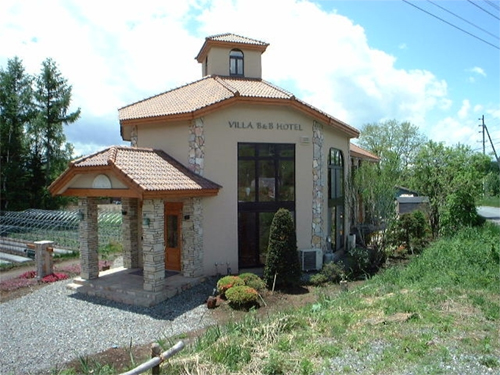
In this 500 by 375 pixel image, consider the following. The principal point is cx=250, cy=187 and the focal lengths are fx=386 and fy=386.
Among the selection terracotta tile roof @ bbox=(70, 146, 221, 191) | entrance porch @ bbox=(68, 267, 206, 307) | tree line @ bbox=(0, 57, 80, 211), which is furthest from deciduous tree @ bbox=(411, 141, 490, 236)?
tree line @ bbox=(0, 57, 80, 211)

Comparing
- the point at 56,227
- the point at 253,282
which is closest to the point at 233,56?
the point at 253,282

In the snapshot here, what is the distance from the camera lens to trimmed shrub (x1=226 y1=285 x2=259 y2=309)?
10.4m

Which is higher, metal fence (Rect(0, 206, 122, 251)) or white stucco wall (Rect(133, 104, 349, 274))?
white stucco wall (Rect(133, 104, 349, 274))

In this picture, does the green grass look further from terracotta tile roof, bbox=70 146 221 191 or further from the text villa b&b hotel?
terracotta tile roof, bbox=70 146 221 191

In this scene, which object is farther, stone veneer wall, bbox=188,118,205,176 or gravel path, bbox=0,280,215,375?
stone veneer wall, bbox=188,118,205,176

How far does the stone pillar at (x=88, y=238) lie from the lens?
12891 millimetres

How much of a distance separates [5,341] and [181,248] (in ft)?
19.2

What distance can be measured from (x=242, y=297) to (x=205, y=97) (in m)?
7.65

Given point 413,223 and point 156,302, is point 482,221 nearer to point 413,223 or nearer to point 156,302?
point 413,223

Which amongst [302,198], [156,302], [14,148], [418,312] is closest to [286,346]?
[418,312]

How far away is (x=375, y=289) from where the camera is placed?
1041 cm

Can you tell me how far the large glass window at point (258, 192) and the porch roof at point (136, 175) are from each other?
1423mm

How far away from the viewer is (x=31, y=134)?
113 feet

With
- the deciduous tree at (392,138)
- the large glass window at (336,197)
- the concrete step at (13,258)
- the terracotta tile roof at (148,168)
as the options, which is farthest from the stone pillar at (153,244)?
the deciduous tree at (392,138)
